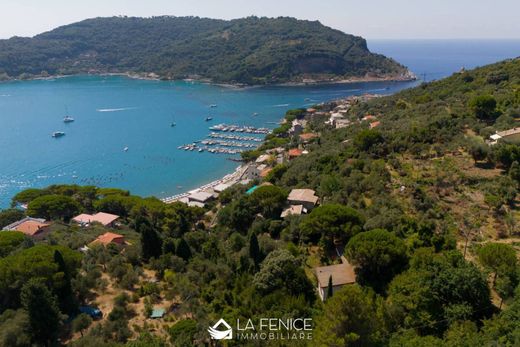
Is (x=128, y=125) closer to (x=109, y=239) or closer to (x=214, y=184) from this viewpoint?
(x=214, y=184)

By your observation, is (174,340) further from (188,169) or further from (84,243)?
(188,169)

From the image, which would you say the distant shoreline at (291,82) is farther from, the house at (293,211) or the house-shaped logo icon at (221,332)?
the house-shaped logo icon at (221,332)

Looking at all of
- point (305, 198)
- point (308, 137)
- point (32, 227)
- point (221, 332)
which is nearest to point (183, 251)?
point (221, 332)

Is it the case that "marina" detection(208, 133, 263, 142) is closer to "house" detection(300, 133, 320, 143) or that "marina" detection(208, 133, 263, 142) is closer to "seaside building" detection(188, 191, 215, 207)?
"house" detection(300, 133, 320, 143)

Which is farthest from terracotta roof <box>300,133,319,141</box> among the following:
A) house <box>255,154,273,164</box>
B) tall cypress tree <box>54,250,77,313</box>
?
tall cypress tree <box>54,250,77,313</box>

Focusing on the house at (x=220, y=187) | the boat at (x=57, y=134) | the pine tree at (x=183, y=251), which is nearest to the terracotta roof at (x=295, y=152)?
the house at (x=220, y=187)

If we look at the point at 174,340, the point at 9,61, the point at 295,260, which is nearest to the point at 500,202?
the point at 295,260
